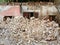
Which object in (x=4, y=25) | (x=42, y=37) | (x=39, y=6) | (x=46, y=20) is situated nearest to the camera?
(x=42, y=37)

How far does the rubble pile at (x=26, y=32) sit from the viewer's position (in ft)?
7.24

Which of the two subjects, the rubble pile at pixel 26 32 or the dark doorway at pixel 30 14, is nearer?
the rubble pile at pixel 26 32

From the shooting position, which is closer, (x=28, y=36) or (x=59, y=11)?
(x=28, y=36)

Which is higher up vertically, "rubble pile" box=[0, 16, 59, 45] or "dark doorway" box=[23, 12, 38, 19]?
"dark doorway" box=[23, 12, 38, 19]

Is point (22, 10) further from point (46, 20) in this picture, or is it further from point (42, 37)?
point (42, 37)

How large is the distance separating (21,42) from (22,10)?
1.14 meters

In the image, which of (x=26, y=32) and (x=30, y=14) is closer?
(x=26, y=32)

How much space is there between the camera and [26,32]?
2469mm

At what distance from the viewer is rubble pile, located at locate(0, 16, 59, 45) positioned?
2.21 meters

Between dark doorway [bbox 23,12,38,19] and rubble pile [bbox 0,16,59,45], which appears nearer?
rubble pile [bbox 0,16,59,45]

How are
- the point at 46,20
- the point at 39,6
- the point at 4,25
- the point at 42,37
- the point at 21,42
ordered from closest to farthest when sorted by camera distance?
the point at 21,42 < the point at 42,37 < the point at 4,25 < the point at 46,20 < the point at 39,6

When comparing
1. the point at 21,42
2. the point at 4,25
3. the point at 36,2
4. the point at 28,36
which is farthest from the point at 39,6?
the point at 21,42

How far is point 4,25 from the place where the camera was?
2727mm

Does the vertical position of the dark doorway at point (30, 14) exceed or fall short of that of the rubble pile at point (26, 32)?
it exceeds it
